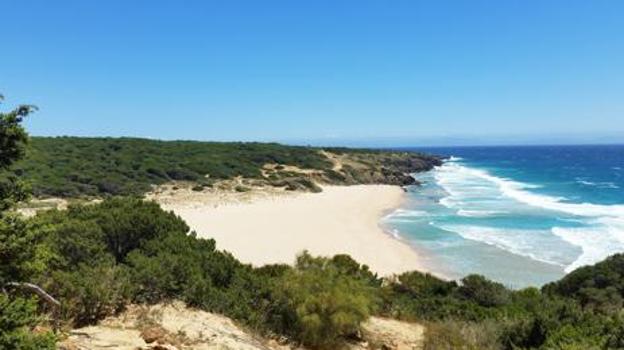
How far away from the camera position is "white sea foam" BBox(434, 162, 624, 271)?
2900 centimetres

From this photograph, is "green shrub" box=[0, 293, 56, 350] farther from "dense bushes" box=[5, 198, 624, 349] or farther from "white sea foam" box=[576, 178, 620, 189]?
"white sea foam" box=[576, 178, 620, 189]

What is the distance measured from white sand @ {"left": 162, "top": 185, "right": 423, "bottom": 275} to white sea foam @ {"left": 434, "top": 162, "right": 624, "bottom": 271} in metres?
5.37

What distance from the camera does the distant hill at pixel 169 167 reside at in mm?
42250

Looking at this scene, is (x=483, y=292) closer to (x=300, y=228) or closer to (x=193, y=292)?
(x=193, y=292)

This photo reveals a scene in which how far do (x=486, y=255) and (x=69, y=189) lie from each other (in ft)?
89.5

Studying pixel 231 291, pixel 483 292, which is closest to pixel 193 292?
pixel 231 291

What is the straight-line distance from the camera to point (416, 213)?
41.7m

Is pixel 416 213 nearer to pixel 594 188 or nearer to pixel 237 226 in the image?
pixel 237 226

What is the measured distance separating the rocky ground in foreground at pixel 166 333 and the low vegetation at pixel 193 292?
13.1 inches

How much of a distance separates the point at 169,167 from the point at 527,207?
30.9m

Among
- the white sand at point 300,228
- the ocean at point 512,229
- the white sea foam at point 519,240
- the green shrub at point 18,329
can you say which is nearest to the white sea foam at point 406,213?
the ocean at point 512,229

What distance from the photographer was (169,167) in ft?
174

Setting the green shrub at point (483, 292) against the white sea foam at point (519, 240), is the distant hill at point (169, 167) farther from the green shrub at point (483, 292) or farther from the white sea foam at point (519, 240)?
the green shrub at point (483, 292)

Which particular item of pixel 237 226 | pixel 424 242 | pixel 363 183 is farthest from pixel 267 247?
pixel 363 183
